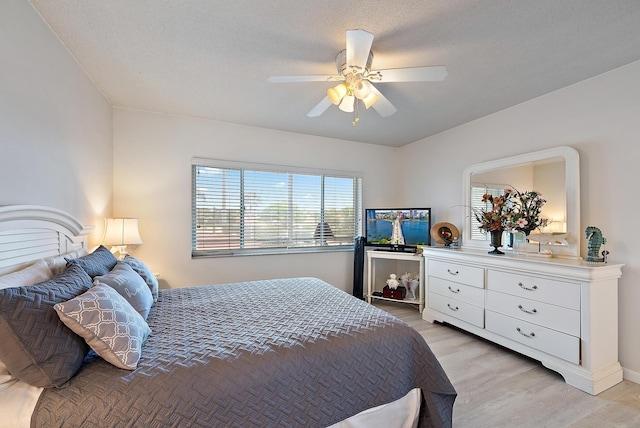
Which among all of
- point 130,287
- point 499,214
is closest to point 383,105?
point 499,214

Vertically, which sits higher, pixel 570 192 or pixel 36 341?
pixel 570 192

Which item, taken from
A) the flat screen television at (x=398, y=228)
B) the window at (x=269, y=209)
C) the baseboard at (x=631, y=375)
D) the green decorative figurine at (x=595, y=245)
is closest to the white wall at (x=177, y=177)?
the window at (x=269, y=209)

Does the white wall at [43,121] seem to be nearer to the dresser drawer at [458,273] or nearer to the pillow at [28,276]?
the pillow at [28,276]

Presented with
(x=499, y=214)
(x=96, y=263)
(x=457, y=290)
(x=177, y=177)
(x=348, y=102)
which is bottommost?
(x=457, y=290)

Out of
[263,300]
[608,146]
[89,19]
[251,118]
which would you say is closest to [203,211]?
[251,118]

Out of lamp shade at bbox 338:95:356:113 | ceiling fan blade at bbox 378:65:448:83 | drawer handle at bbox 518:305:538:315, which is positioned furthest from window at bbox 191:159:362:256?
drawer handle at bbox 518:305:538:315

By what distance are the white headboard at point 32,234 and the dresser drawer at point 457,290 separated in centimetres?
353

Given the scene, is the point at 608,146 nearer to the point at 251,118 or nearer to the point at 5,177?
the point at 251,118

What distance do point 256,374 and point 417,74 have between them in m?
1.94

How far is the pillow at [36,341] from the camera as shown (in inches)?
39.0

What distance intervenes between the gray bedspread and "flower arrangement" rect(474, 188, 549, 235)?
193cm

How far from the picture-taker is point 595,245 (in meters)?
2.25

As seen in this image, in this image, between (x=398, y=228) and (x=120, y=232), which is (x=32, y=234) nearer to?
(x=120, y=232)

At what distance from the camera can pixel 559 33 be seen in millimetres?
1798
